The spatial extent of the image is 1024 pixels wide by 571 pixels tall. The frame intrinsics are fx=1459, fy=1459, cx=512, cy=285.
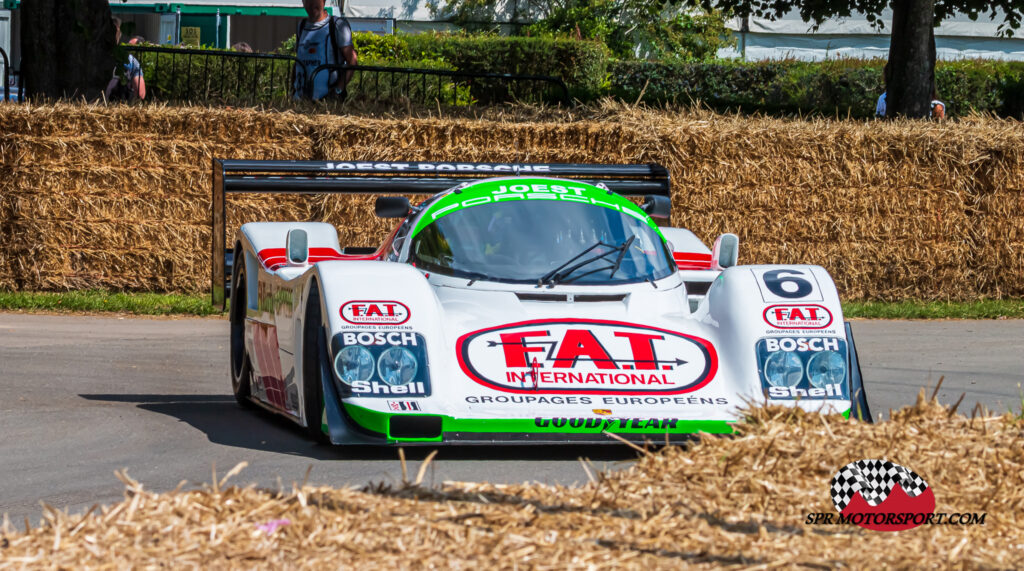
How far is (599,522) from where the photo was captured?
4.02 meters

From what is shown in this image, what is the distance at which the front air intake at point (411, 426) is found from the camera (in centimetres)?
550

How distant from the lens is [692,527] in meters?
4.00

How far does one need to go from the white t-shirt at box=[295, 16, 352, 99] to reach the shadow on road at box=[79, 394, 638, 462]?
747 cm

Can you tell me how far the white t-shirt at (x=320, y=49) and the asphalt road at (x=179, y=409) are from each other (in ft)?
13.5

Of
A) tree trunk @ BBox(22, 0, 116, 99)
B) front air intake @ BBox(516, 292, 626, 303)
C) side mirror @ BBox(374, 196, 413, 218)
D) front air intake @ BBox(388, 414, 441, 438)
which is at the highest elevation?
tree trunk @ BBox(22, 0, 116, 99)

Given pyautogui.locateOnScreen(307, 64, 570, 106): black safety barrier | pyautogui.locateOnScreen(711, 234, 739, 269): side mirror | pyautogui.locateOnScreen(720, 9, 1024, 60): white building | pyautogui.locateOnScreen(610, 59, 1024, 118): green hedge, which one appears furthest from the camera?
pyautogui.locateOnScreen(720, 9, 1024, 60): white building

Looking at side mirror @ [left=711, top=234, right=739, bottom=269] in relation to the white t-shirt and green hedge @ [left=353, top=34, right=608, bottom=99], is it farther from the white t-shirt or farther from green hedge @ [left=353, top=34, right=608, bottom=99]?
green hedge @ [left=353, top=34, right=608, bottom=99]

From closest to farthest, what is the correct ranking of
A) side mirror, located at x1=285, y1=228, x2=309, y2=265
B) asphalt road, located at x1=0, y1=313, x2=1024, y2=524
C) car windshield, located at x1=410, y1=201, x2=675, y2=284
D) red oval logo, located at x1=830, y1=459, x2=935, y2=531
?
red oval logo, located at x1=830, y1=459, x2=935, y2=531 → asphalt road, located at x1=0, y1=313, x2=1024, y2=524 → car windshield, located at x1=410, y1=201, x2=675, y2=284 → side mirror, located at x1=285, y1=228, x2=309, y2=265

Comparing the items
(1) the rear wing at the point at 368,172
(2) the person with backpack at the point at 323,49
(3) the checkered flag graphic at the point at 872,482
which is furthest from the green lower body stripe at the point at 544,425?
(2) the person with backpack at the point at 323,49

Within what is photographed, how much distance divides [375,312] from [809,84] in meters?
22.7

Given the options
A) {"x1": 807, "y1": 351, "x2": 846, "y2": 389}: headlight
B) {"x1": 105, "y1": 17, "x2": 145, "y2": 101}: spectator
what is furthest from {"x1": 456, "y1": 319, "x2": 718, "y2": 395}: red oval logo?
{"x1": 105, "y1": 17, "x2": 145, "y2": 101}: spectator

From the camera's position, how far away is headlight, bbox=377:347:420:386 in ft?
18.6

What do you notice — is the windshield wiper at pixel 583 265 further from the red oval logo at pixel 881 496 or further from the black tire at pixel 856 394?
the red oval logo at pixel 881 496

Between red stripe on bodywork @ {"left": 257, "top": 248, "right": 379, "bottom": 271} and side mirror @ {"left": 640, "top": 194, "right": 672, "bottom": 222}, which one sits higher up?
side mirror @ {"left": 640, "top": 194, "right": 672, "bottom": 222}
